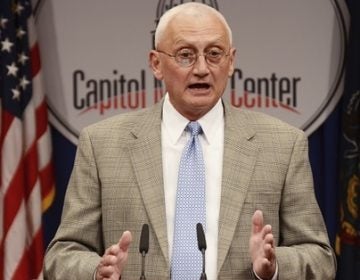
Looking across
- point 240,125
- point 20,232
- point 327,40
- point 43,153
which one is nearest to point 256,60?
point 327,40

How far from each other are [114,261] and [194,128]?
64 centimetres

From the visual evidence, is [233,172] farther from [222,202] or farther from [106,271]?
[106,271]

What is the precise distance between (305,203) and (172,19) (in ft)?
2.36

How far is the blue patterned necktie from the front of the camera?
2637 mm

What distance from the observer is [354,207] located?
4.62 meters

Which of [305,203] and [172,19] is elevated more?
[172,19]

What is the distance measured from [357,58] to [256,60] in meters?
0.53

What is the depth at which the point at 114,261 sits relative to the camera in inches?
93.6

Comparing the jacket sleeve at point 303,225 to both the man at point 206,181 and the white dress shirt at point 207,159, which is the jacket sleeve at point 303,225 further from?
the white dress shirt at point 207,159

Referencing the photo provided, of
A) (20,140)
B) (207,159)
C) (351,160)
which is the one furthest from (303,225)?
(20,140)

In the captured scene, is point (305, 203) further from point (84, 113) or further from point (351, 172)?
point (84, 113)

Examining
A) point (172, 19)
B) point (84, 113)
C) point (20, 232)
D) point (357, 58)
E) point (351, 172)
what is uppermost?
point (172, 19)

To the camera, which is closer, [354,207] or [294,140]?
[294,140]

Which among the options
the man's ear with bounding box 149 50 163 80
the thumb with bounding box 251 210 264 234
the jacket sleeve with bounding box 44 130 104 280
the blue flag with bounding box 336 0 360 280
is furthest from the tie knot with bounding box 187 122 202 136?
the blue flag with bounding box 336 0 360 280
